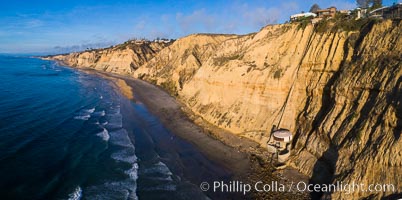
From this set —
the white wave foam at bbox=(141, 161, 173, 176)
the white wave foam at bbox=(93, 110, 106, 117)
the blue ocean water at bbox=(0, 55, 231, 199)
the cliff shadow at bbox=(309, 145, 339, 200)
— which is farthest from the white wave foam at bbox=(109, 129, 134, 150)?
the cliff shadow at bbox=(309, 145, 339, 200)

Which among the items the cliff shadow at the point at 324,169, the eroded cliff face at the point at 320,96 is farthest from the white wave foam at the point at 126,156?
the cliff shadow at the point at 324,169

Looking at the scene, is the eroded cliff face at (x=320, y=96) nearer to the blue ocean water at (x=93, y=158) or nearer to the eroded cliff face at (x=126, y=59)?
the blue ocean water at (x=93, y=158)

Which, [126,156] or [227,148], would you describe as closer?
[126,156]

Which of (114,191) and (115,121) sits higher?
(115,121)

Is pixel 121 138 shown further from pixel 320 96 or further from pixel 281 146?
pixel 320 96

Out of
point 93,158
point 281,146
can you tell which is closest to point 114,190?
point 93,158

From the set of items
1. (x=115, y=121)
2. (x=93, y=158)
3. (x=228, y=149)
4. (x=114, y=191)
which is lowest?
(x=114, y=191)

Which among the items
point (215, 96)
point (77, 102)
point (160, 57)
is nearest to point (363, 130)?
point (215, 96)
